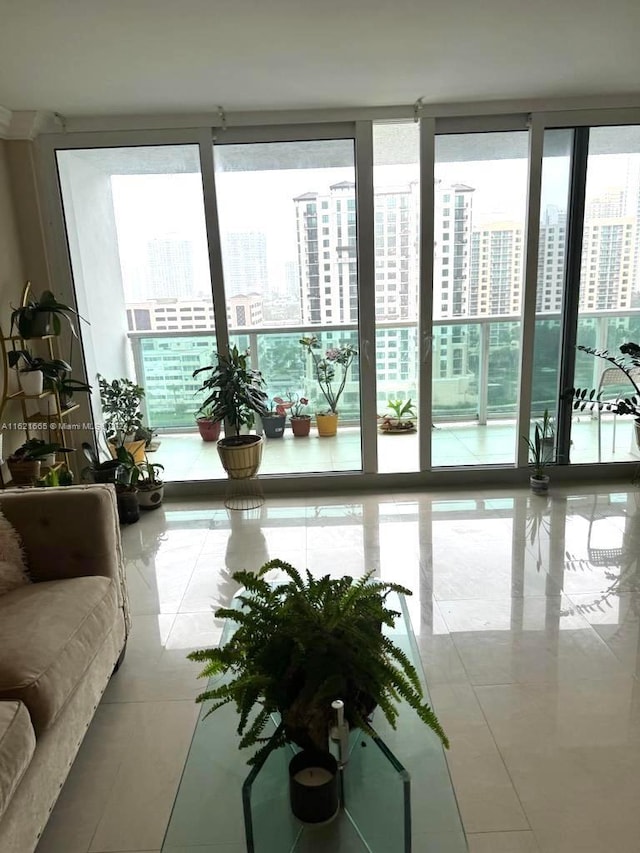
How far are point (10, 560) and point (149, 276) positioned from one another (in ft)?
8.16

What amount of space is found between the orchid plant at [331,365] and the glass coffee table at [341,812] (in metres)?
2.90

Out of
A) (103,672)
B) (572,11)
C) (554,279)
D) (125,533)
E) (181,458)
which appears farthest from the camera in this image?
(181,458)

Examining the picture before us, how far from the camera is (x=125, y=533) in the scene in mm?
3492

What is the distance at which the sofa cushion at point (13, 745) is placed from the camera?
1245mm

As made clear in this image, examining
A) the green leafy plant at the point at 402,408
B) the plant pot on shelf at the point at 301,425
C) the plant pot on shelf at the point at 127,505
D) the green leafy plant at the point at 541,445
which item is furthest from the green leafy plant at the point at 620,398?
the plant pot on shelf at the point at 127,505

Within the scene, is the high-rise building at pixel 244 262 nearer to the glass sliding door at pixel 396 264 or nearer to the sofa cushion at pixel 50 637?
the glass sliding door at pixel 396 264

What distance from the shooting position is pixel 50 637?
5.24 feet

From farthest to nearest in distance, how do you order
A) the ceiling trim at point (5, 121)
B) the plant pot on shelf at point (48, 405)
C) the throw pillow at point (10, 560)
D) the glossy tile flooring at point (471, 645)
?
1. the plant pot on shelf at point (48, 405)
2. the ceiling trim at point (5, 121)
3. the throw pillow at point (10, 560)
4. the glossy tile flooring at point (471, 645)

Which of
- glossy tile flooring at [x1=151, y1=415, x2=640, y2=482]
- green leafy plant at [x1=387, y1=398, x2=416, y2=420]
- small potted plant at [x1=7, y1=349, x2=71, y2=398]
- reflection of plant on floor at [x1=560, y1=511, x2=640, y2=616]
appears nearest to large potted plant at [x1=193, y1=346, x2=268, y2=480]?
glossy tile flooring at [x1=151, y1=415, x2=640, y2=482]

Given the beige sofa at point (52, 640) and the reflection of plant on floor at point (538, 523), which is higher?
the beige sofa at point (52, 640)

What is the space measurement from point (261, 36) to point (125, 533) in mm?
2726

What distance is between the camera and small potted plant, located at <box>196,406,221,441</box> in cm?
419

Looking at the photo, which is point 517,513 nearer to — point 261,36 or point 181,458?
point 181,458

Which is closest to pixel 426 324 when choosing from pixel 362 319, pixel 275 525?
pixel 362 319
